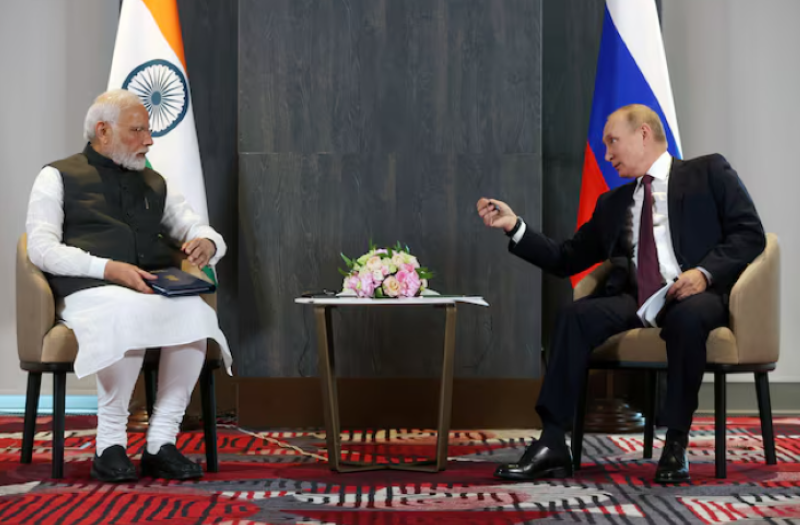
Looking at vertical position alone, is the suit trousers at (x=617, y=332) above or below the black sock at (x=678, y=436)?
above

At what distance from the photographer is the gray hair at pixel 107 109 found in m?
3.10

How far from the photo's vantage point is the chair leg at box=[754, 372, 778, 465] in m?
3.07

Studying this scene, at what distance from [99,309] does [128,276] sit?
0.14m

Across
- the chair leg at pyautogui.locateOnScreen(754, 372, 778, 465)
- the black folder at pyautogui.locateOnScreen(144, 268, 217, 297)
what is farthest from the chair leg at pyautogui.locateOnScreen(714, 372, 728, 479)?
the black folder at pyautogui.locateOnScreen(144, 268, 217, 297)

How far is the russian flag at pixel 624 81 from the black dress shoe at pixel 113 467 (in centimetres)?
212

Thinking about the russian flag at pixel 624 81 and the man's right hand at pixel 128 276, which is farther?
the russian flag at pixel 624 81

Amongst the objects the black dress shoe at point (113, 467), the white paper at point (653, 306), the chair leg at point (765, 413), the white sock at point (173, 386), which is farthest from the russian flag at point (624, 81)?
the black dress shoe at point (113, 467)

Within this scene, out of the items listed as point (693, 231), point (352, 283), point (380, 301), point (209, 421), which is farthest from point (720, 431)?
point (209, 421)

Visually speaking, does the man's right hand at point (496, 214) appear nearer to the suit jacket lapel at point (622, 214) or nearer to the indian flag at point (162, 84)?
the suit jacket lapel at point (622, 214)

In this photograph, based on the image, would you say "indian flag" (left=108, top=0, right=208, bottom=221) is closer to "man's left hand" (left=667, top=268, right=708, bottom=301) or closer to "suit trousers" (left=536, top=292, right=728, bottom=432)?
"suit trousers" (left=536, top=292, right=728, bottom=432)

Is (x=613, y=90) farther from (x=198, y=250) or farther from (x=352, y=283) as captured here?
(x=198, y=250)

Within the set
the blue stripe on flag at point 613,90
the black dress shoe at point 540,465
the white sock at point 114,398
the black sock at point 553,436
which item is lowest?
the black dress shoe at point 540,465

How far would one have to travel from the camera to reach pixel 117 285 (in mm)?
2920

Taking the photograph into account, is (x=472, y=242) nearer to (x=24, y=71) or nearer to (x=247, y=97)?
(x=247, y=97)
